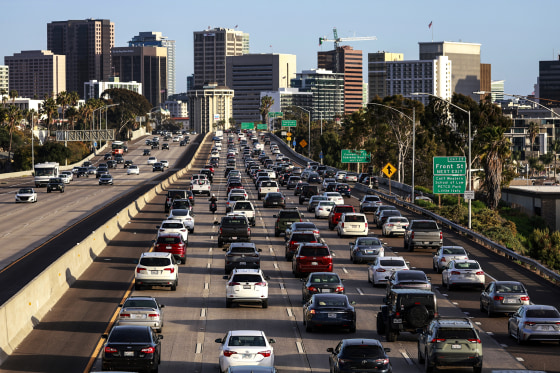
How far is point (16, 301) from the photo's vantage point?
28828mm

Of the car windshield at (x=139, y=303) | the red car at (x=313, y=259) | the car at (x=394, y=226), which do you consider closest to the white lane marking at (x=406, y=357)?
the car windshield at (x=139, y=303)

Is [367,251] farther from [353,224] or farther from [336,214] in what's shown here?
[336,214]

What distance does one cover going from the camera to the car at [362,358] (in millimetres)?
22203

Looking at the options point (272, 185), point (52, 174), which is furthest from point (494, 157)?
point (52, 174)

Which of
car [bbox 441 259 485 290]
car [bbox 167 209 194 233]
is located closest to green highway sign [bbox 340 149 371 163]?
car [bbox 167 209 194 233]

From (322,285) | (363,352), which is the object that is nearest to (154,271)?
(322,285)

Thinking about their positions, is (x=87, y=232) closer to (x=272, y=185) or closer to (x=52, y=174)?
(x=272, y=185)

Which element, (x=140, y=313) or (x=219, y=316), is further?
(x=219, y=316)

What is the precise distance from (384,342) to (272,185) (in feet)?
180

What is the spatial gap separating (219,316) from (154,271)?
5496 millimetres

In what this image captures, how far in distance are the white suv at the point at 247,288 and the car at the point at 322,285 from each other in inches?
63.5

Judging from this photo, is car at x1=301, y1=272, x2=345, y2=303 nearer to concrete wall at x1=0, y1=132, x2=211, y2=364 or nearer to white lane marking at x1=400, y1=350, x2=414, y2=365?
white lane marking at x1=400, y1=350, x2=414, y2=365

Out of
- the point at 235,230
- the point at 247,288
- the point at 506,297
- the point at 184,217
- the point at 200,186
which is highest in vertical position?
the point at 200,186

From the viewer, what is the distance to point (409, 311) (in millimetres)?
28203
